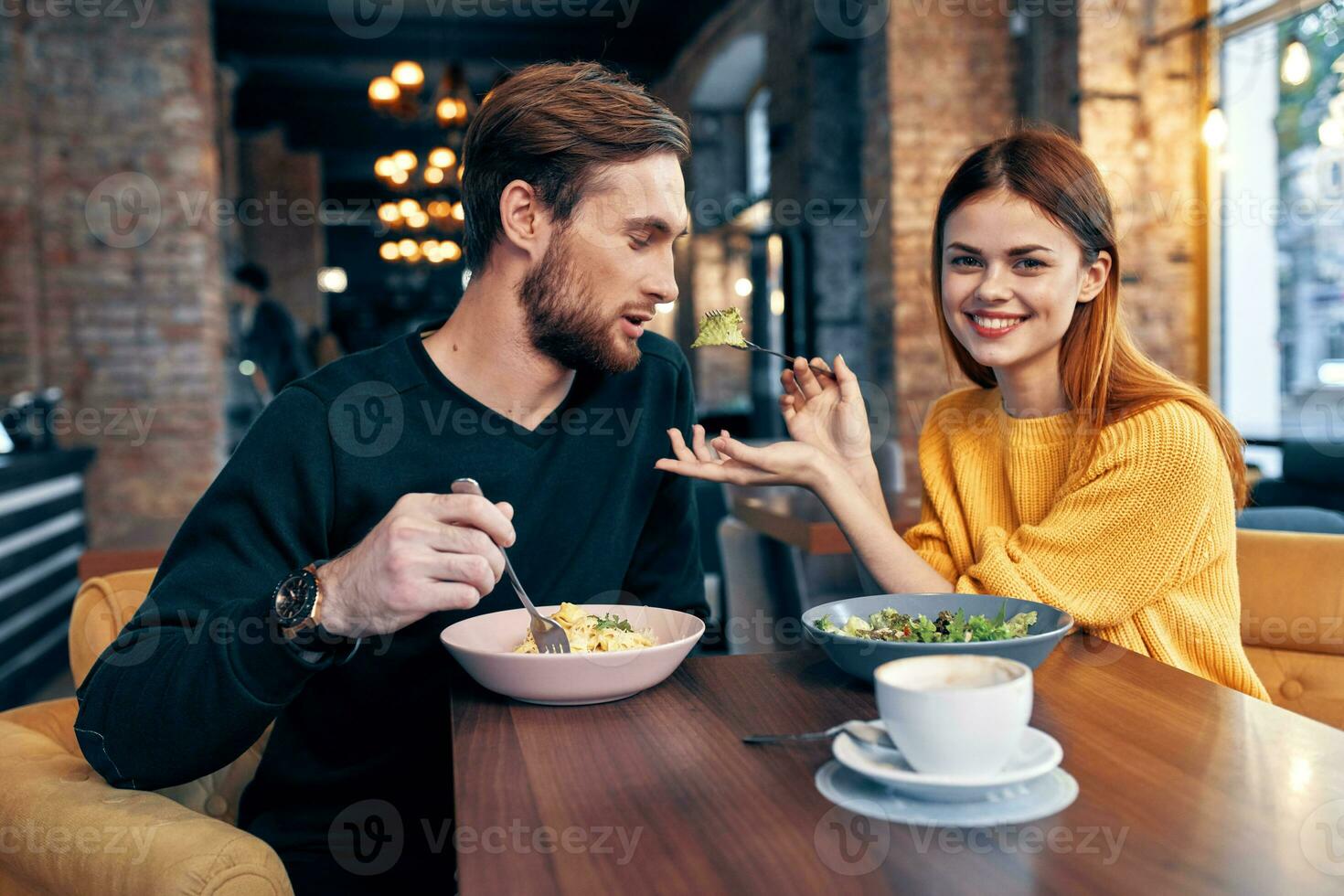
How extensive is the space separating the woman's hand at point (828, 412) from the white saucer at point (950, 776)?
714 millimetres

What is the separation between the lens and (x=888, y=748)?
2.77 feet

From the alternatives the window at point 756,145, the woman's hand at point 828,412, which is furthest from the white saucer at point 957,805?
the window at point 756,145

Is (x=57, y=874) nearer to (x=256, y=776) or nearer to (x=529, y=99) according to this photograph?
(x=256, y=776)

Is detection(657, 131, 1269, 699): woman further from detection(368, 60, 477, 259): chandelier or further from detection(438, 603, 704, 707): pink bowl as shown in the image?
detection(368, 60, 477, 259): chandelier

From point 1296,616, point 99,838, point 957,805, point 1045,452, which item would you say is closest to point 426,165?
point 1045,452

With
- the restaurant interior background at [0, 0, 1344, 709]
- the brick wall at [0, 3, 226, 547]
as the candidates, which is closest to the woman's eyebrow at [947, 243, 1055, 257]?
the restaurant interior background at [0, 0, 1344, 709]

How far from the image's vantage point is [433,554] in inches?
39.7

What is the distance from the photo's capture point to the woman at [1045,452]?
4.41 feet

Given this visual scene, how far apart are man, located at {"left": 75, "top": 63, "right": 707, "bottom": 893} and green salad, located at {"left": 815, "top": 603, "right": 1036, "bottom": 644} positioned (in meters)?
0.46

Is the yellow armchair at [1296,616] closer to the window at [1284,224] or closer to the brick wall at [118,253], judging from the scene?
the window at [1284,224]

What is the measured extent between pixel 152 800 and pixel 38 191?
576 centimetres

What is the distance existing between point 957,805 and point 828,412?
85 centimetres

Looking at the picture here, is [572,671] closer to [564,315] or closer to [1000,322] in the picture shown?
[564,315]

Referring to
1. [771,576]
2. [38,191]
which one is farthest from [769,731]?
[38,191]
